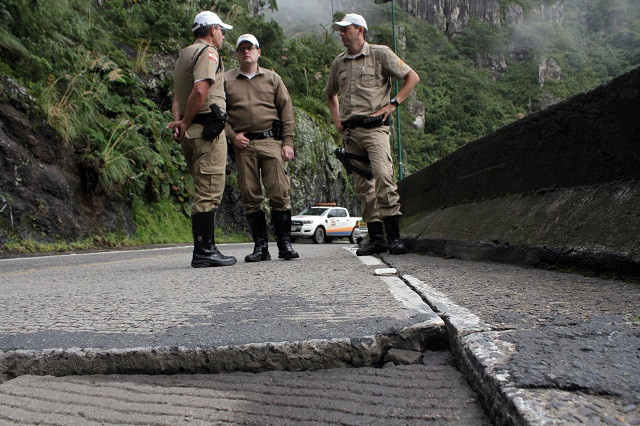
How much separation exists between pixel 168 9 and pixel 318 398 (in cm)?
2074

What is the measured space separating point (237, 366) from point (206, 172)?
132 inches

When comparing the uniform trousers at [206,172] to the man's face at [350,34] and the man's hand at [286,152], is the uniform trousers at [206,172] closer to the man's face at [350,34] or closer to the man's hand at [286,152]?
the man's hand at [286,152]

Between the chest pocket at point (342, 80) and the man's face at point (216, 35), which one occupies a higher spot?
the man's face at point (216, 35)

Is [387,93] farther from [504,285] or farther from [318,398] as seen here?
[318,398]

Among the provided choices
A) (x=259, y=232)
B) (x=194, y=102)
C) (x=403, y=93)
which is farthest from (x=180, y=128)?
(x=403, y=93)

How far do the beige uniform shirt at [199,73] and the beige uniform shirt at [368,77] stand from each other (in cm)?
132

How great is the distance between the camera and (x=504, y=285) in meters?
2.73

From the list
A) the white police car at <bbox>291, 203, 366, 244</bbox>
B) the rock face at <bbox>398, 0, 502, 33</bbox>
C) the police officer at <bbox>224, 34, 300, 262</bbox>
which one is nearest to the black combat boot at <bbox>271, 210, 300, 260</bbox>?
the police officer at <bbox>224, 34, 300, 262</bbox>

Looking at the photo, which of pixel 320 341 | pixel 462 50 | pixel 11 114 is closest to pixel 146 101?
pixel 11 114

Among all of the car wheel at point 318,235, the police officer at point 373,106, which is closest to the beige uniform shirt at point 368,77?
the police officer at point 373,106

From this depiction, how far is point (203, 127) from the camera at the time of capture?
4.83 metres

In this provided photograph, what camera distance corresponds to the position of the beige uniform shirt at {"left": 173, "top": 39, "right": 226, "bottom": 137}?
4.68 metres

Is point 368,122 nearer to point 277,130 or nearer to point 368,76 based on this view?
point 368,76

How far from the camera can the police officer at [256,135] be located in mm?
5418
